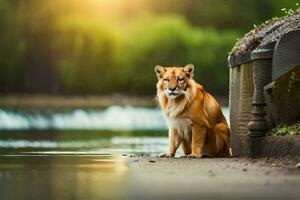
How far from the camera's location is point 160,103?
1575 cm

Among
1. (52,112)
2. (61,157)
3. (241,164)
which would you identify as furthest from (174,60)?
(241,164)

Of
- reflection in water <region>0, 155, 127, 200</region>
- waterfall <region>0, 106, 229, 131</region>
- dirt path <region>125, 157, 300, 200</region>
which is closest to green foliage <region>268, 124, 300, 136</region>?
dirt path <region>125, 157, 300, 200</region>

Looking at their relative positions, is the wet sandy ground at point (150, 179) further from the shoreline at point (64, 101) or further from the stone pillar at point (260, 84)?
the shoreline at point (64, 101)

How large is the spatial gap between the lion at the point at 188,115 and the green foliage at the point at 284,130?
1417 mm

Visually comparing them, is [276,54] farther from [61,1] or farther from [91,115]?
[61,1]

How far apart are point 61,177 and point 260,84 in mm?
3762

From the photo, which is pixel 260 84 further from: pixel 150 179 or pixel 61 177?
pixel 150 179

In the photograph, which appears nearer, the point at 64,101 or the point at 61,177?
the point at 61,177

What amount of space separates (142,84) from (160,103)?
31.2m

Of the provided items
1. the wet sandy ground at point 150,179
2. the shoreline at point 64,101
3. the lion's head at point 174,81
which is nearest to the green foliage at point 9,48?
the shoreline at point 64,101

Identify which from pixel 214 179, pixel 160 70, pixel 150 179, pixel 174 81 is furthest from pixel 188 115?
pixel 214 179

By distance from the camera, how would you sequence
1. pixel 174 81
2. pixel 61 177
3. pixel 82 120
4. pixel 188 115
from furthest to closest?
pixel 82 120
pixel 174 81
pixel 188 115
pixel 61 177

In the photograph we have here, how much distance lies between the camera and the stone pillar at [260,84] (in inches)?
554

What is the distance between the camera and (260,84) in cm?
1420
